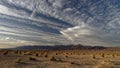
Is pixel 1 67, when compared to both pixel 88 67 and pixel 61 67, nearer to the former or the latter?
pixel 61 67

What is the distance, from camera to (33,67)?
26.6 metres

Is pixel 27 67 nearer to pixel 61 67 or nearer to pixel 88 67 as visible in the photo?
pixel 61 67

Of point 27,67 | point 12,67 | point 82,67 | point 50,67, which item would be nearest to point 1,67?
point 12,67

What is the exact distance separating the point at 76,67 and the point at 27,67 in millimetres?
5849

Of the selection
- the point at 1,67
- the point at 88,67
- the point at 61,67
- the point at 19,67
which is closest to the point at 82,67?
the point at 88,67

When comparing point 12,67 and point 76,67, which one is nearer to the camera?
point 12,67

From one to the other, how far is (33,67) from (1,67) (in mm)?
3446

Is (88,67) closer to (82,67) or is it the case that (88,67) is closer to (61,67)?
(82,67)

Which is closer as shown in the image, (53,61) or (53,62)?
(53,62)

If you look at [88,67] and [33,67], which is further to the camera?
[88,67]

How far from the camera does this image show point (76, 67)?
28.2 meters

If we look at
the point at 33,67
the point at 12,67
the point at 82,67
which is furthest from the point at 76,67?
the point at 12,67

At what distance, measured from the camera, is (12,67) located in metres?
26.0

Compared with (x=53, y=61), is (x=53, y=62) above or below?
below
